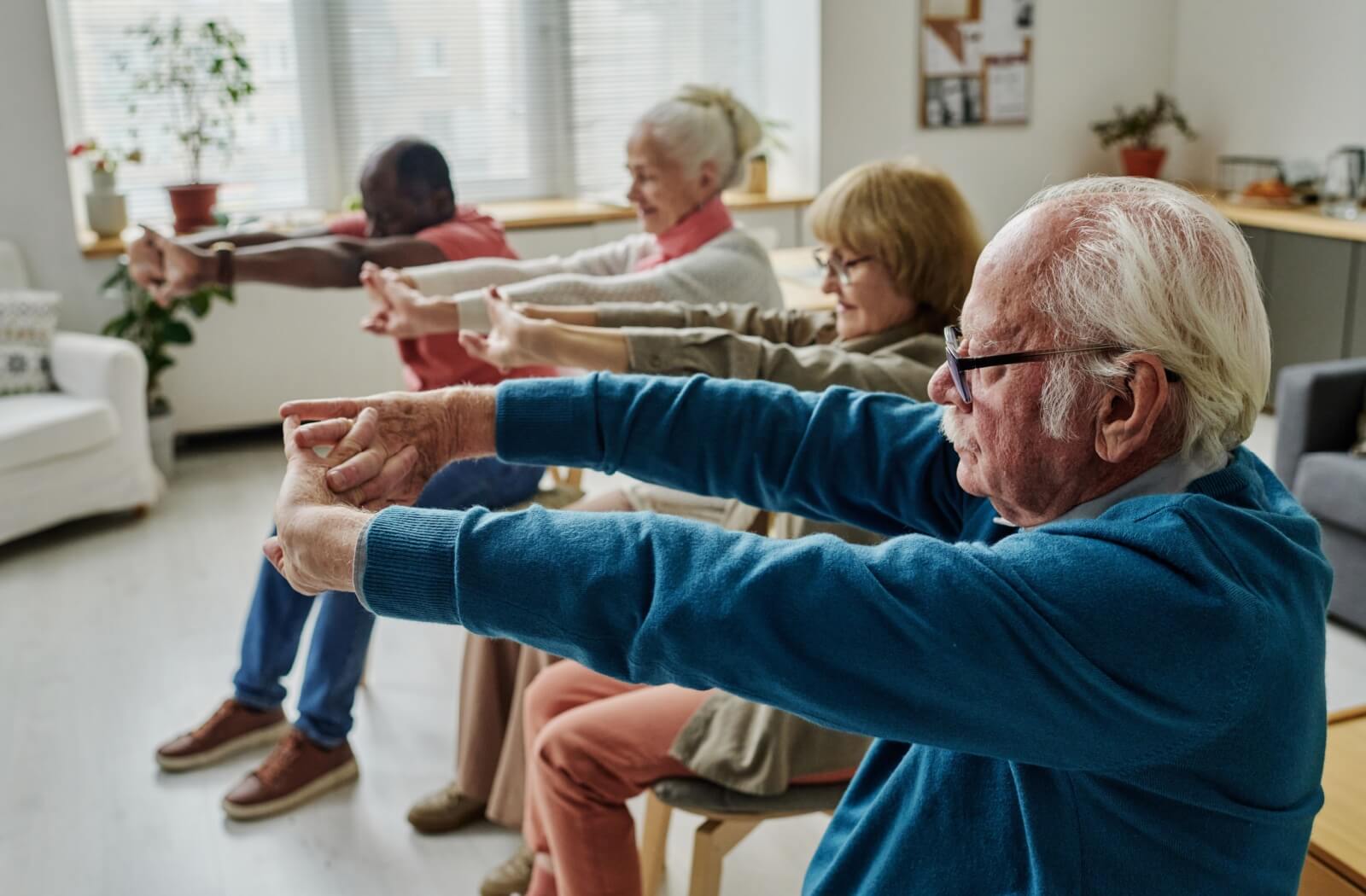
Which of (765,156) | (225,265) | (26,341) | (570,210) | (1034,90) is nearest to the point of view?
(225,265)

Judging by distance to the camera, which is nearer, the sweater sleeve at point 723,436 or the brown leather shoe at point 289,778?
the sweater sleeve at point 723,436

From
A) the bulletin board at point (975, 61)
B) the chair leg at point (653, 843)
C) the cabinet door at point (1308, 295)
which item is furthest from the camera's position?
the bulletin board at point (975, 61)

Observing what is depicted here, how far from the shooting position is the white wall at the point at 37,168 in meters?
4.75

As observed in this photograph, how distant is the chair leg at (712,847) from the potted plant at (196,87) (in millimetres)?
4082

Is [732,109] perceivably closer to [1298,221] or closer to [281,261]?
[281,261]

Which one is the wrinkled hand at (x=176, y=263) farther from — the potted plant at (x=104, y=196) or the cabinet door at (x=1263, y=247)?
the cabinet door at (x=1263, y=247)

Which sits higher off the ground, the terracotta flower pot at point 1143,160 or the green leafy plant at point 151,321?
the terracotta flower pot at point 1143,160

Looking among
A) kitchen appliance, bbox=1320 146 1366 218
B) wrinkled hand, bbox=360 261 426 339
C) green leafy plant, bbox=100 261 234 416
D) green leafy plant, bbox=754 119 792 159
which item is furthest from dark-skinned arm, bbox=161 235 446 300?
kitchen appliance, bbox=1320 146 1366 218

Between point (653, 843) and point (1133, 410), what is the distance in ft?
4.49

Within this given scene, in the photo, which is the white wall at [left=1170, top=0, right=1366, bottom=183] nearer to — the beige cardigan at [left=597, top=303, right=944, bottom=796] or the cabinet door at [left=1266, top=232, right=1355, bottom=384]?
the cabinet door at [left=1266, top=232, right=1355, bottom=384]

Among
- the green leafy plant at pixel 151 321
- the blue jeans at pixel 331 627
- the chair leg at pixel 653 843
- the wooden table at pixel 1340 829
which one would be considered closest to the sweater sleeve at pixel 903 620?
the wooden table at pixel 1340 829

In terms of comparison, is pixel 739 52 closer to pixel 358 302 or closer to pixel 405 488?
pixel 358 302

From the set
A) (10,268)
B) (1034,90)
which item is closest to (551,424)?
(10,268)

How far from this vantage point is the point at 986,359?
3.62 ft
